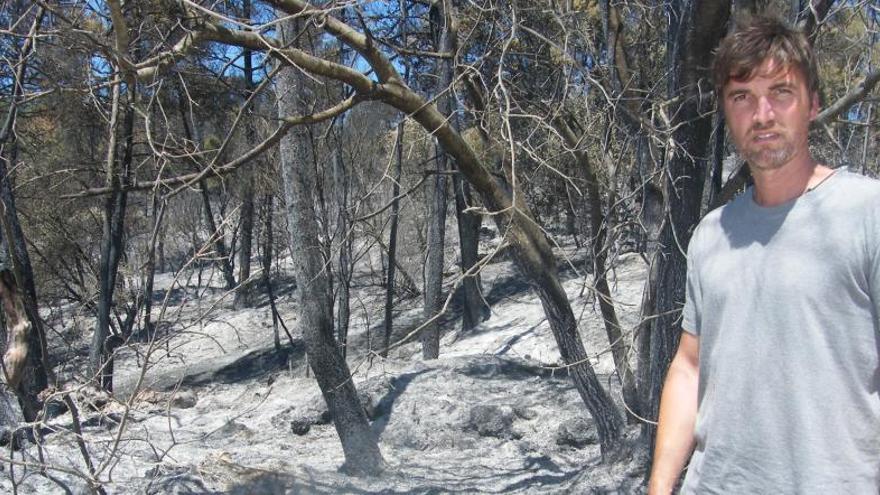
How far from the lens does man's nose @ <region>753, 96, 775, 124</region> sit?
160 cm

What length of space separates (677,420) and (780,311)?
0.39 m

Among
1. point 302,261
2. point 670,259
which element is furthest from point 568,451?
point 670,259

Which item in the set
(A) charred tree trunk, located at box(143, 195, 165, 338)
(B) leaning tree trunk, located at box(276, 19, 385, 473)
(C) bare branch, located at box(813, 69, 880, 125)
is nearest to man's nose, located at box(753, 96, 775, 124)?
(C) bare branch, located at box(813, 69, 880, 125)

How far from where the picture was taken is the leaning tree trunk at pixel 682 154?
339 centimetres

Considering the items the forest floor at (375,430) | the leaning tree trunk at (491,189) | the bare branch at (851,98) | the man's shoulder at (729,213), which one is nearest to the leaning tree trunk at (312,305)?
the forest floor at (375,430)

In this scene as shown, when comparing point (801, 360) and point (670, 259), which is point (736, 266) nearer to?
point (801, 360)

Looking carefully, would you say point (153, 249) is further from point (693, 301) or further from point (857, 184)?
point (857, 184)

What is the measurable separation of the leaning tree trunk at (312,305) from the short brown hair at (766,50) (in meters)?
4.65

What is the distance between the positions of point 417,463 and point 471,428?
0.68m

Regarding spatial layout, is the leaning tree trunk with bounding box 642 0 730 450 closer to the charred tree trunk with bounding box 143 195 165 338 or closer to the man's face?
the man's face

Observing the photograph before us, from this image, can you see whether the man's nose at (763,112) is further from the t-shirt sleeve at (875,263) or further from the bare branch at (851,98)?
the bare branch at (851,98)

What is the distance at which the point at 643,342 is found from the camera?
4539mm

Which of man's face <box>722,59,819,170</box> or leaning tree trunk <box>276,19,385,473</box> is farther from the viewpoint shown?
leaning tree trunk <box>276,19,385,473</box>

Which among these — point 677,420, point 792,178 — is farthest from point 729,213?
point 677,420
